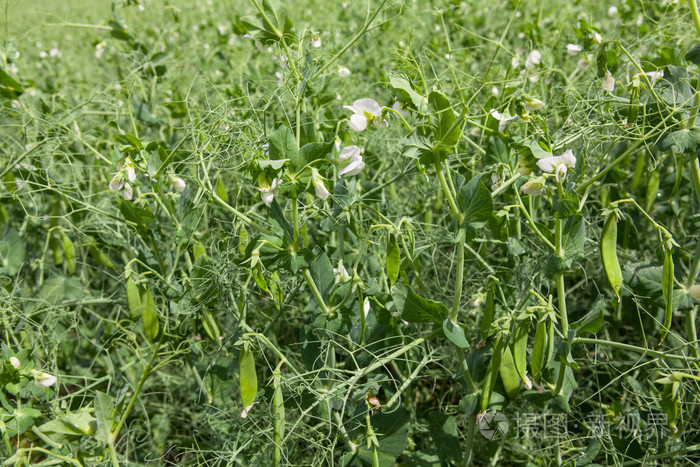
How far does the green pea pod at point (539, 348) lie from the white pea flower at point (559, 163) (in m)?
0.25

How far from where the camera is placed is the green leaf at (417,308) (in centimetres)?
97

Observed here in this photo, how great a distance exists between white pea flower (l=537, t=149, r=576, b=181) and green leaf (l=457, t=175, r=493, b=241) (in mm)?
123

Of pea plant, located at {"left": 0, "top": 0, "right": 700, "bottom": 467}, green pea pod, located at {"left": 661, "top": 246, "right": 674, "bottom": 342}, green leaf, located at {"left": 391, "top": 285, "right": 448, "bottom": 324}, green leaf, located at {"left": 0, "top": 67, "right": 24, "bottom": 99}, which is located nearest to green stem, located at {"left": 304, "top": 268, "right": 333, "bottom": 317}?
pea plant, located at {"left": 0, "top": 0, "right": 700, "bottom": 467}

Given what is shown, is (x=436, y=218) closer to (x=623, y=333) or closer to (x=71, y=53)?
(x=623, y=333)

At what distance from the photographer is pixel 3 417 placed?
104 centimetres

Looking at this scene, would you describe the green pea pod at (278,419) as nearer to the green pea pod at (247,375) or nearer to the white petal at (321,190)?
the green pea pod at (247,375)

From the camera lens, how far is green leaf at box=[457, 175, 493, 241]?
896 millimetres

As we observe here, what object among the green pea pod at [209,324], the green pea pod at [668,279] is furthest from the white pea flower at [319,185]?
the green pea pod at [668,279]

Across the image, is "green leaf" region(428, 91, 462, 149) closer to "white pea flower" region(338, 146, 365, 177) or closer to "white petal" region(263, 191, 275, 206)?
"white pea flower" region(338, 146, 365, 177)

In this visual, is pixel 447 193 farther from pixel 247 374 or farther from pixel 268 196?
pixel 247 374

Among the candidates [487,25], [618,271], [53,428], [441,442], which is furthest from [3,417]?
[487,25]

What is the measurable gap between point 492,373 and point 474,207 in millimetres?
298

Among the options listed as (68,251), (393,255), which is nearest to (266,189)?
(393,255)

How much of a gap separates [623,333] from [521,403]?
56 cm
